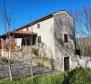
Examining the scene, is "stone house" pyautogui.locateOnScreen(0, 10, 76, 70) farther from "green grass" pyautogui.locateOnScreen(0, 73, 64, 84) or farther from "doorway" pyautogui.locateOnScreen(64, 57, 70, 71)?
"green grass" pyautogui.locateOnScreen(0, 73, 64, 84)

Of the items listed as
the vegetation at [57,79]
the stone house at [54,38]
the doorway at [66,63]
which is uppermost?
the stone house at [54,38]

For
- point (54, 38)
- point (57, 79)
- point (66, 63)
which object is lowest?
point (57, 79)

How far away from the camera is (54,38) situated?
2605 cm

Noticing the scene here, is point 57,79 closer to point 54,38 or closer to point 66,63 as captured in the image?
point 54,38

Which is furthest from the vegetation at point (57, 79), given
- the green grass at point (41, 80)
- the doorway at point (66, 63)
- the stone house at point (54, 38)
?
the stone house at point (54, 38)

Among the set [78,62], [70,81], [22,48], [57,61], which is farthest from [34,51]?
[70,81]

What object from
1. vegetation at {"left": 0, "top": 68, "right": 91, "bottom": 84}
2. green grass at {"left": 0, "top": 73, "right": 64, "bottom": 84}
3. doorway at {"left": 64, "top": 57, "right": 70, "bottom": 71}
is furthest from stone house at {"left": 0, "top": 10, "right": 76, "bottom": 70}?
green grass at {"left": 0, "top": 73, "right": 64, "bottom": 84}

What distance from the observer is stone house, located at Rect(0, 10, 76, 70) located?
26188mm

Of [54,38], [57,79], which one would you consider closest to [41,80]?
[57,79]

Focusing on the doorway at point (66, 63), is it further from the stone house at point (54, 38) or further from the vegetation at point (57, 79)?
the vegetation at point (57, 79)

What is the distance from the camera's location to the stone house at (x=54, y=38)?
26188 mm

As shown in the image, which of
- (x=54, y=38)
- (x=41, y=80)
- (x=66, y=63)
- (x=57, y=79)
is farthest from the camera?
(x=66, y=63)

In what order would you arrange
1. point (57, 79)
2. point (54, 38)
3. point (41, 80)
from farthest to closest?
point (54, 38) < point (57, 79) < point (41, 80)

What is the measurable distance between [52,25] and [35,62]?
556 cm
